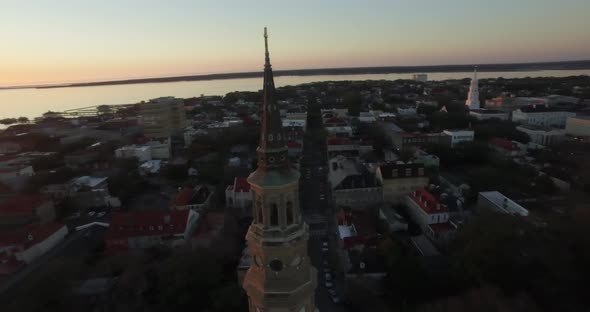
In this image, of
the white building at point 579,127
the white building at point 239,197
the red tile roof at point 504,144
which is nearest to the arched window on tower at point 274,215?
the white building at point 239,197

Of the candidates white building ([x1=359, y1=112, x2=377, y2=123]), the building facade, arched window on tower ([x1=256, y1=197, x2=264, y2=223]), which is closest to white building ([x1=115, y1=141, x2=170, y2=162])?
the building facade

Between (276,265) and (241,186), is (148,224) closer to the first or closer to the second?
(241,186)

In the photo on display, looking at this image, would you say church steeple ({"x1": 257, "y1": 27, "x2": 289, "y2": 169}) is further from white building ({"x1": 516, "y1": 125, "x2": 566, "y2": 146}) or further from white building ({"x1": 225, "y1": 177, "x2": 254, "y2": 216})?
white building ({"x1": 516, "y1": 125, "x2": 566, "y2": 146})

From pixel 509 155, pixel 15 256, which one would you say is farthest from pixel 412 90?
pixel 15 256

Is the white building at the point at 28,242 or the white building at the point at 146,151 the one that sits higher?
the white building at the point at 146,151

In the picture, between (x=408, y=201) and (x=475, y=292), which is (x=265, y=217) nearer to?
(x=475, y=292)

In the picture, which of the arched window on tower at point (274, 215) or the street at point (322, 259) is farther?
the street at point (322, 259)

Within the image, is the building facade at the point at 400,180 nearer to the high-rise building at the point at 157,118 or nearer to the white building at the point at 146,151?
the white building at the point at 146,151
